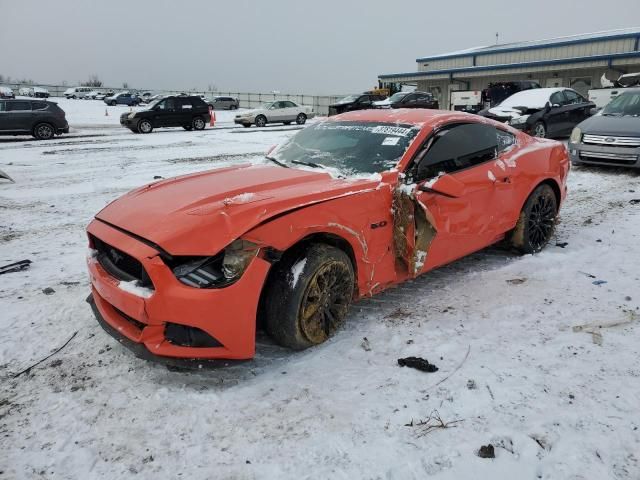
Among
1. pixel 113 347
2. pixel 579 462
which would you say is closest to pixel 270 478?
pixel 579 462

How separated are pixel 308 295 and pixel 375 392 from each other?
2.35ft

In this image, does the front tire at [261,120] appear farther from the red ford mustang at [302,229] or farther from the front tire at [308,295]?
the front tire at [308,295]

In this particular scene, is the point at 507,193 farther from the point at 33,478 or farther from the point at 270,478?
the point at 33,478

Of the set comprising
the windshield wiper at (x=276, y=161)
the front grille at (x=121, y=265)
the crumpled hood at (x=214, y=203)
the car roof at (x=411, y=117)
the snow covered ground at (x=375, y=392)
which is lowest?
the snow covered ground at (x=375, y=392)

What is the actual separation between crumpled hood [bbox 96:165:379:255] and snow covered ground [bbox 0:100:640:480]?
889 mm

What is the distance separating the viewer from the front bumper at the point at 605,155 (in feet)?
28.5

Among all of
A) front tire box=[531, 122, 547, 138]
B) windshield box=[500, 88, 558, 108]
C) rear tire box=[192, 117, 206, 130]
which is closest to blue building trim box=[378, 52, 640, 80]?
windshield box=[500, 88, 558, 108]

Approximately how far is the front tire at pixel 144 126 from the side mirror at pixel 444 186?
18798 mm

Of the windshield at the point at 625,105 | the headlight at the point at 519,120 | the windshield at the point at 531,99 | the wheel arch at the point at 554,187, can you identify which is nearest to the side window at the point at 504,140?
the wheel arch at the point at 554,187

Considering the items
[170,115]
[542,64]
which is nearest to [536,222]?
[170,115]

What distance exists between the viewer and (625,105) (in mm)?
9734

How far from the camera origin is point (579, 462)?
88.4 inches

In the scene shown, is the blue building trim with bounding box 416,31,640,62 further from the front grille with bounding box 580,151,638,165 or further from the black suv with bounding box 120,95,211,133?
the front grille with bounding box 580,151,638,165

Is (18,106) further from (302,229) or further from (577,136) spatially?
(302,229)
